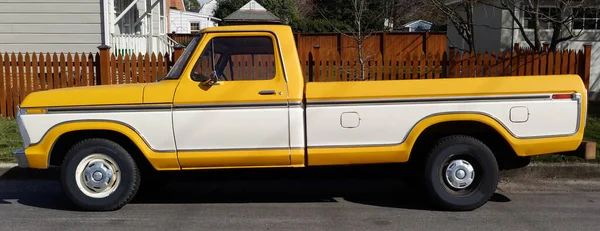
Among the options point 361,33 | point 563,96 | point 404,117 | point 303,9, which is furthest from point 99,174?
point 303,9

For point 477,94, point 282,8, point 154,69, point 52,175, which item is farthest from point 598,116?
point 282,8

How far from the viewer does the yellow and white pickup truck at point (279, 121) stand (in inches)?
222

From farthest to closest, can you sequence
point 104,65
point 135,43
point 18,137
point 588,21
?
point 135,43
point 588,21
point 104,65
point 18,137

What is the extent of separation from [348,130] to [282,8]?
40487 millimetres

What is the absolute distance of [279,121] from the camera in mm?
5648

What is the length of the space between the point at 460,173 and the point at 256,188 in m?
2.52

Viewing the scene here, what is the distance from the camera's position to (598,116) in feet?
35.6

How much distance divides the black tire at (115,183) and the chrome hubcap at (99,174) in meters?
0.02

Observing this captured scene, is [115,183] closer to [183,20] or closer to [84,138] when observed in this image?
[84,138]

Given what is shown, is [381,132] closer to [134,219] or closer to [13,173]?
[134,219]

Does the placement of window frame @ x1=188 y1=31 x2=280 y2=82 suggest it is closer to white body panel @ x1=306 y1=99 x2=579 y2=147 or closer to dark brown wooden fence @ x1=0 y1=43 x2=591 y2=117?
white body panel @ x1=306 y1=99 x2=579 y2=147

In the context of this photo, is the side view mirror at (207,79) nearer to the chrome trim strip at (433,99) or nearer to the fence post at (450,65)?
the chrome trim strip at (433,99)

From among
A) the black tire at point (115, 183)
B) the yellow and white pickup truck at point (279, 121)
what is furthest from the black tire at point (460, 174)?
the black tire at point (115, 183)

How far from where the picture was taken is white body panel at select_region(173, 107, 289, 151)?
5.64 m
